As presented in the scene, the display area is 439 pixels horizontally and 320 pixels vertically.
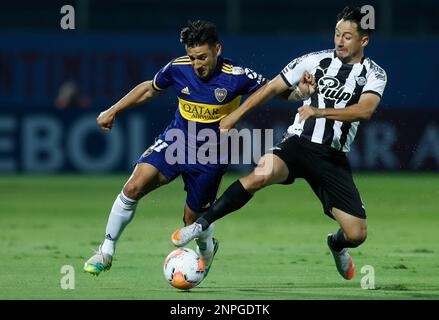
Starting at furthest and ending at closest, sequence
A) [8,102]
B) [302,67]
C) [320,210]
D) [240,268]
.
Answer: [8,102]
[320,210]
[240,268]
[302,67]

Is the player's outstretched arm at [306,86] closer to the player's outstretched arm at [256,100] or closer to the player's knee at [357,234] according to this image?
the player's outstretched arm at [256,100]

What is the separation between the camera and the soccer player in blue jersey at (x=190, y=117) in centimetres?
929

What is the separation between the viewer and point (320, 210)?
17.4 metres

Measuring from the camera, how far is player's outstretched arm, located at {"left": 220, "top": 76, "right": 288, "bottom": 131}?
29.2ft

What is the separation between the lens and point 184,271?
866 centimetres

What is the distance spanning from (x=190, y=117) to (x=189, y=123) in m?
0.06

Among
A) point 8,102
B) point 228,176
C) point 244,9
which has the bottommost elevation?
point 228,176

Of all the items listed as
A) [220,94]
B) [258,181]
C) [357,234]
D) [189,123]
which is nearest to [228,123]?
[258,181]

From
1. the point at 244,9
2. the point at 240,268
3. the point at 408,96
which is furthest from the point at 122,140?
the point at 240,268

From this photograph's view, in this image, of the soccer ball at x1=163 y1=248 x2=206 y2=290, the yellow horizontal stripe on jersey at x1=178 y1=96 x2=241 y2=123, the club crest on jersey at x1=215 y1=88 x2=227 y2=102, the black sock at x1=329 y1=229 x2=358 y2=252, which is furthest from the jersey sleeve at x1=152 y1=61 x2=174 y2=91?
the black sock at x1=329 y1=229 x2=358 y2=252

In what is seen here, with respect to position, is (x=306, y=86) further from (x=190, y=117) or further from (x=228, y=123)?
(x=190, y=117)

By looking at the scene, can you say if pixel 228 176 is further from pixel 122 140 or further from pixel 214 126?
pixel 214 126

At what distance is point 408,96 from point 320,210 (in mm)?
7123

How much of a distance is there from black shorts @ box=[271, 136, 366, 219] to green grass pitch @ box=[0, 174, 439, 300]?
0.73 metres
